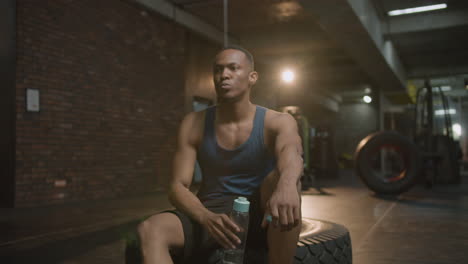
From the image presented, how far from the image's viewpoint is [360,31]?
24.0ft

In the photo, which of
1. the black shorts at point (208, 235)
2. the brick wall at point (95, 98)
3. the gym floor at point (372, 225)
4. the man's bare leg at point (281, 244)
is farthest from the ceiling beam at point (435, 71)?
the man's bare leg at point (281, 244)

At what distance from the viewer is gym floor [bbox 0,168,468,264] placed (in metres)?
2.72

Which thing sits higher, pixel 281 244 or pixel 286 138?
pixel 286 138

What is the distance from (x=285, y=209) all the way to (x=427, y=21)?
8.28 m

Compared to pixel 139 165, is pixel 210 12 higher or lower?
higher

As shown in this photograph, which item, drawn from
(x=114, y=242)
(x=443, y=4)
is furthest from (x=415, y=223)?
(x=443, y=4)

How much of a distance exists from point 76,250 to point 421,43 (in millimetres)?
10114

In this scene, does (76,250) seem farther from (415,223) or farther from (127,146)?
(127,146)

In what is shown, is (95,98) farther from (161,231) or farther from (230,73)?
(161,231)

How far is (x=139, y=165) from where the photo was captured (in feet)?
22.0

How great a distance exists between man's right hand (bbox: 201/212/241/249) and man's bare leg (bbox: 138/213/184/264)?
0.13 metres

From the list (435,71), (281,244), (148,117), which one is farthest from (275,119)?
(435,71)

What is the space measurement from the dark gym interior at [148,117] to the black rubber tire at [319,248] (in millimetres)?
49

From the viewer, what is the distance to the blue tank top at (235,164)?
1.67 meters
